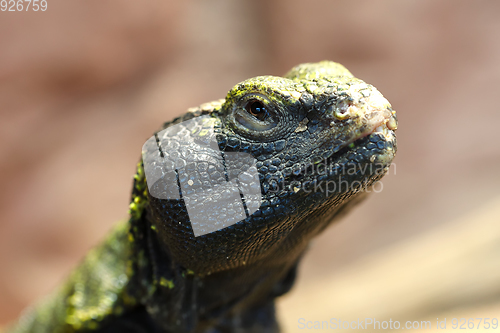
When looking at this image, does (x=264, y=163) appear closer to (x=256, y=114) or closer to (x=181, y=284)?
(x=256, y=114)

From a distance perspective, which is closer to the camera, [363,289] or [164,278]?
[164,278]

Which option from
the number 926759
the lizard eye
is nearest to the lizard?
the lizard eye

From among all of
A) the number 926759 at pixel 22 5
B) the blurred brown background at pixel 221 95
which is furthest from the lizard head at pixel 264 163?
the number 926759 at pixel 22 5

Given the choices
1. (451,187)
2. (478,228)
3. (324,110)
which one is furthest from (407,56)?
(324,110)

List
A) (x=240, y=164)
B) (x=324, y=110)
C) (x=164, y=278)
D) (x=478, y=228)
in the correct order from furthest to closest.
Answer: (x=478, y=228)
(x=164, y=278)
(x=240, y=164)
(x=324, y=110)

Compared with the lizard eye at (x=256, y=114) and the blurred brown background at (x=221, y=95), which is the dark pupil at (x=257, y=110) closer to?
the lizard eye at (x=256, y=114)

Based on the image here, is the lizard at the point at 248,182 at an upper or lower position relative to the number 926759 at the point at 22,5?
lower

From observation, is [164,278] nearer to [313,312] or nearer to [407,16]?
[313,312]

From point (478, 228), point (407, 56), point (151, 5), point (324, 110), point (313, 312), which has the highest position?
point (151, 5)

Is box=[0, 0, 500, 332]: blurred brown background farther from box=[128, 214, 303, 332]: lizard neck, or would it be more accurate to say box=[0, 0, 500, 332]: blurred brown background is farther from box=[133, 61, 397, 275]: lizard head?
box=[133, 61, 397, 275]: lizard head
